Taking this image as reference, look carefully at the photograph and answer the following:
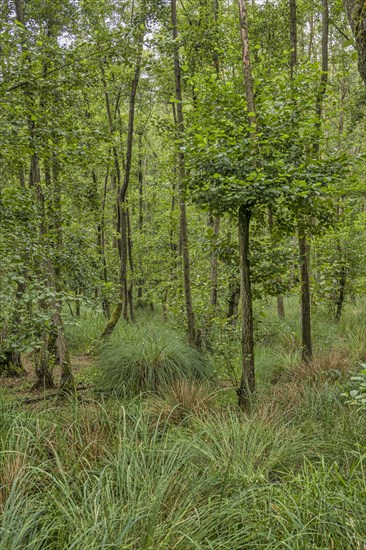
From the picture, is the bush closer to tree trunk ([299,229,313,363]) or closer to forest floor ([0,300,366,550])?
forest floor ([0,300,366,550])

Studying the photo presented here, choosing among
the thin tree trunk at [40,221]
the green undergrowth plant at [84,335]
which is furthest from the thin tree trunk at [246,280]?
the green undergrowth plant at [84,335]

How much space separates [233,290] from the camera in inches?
400

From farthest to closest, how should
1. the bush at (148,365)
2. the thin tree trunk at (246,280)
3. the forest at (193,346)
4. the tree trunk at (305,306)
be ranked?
the tree trunk at (305,306)
the bush at (148,365)
the thin tree trunk at (246,280)
the forest at (193,346)

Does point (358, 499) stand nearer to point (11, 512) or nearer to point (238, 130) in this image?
point (11, 512)

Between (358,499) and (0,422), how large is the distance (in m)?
3.12

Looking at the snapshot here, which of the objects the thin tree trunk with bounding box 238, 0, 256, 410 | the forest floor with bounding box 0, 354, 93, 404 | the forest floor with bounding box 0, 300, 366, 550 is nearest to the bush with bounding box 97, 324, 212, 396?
the forest floor with bounding box 0, 354, 93, 404

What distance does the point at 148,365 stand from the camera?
690cm

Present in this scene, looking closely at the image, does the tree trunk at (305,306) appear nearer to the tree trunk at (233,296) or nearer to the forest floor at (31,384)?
the tree trunk at (233,296)

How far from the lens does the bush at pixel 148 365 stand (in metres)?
6.70

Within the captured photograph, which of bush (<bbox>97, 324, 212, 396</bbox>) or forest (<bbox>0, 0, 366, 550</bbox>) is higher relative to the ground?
forest (<bbox>0, 0, 366, 550</bbox>)

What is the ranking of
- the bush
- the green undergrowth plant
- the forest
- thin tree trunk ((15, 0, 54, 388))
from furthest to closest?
1. the green undergrowth plant
2. the bush
3. thin tree trunk ((15, 0, 54, 388))
4. the forest

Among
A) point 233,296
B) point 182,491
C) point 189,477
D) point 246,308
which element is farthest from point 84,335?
point 182,491

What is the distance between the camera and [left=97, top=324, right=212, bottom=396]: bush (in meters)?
6.70

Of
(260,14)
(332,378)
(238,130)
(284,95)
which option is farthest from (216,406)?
(260,14)
